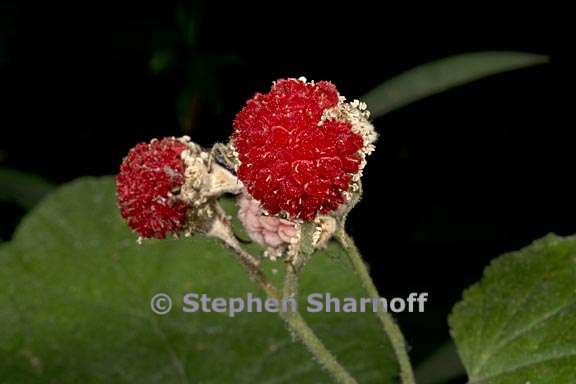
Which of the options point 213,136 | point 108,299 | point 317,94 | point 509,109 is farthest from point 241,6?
point 317,94

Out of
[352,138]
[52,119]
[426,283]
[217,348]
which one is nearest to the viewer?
[352,138]

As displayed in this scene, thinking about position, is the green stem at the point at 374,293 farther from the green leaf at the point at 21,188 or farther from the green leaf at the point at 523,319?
the green leaf at the point at 21,188

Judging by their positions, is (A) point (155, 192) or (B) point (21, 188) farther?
(B) point (21, 188)

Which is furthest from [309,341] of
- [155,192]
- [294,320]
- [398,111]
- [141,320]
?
[398,111]

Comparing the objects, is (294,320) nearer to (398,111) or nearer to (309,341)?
(309,341)

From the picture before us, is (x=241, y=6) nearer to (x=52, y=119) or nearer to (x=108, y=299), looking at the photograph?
(x=52, y=119)

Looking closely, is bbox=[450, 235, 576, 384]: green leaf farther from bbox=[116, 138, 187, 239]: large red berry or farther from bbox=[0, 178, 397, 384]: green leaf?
bbox=[116, 138, 187, 239]: large red berry

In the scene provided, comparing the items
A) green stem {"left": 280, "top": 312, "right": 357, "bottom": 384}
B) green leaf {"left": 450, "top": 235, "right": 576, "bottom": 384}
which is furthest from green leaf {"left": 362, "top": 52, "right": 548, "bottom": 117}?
green stem {"left": 280, "top": 312, "right": 357, "bottom": 384}

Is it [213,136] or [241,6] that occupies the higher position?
[241,6]
